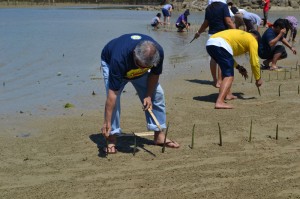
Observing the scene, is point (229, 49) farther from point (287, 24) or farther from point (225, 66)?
point (287, 24)

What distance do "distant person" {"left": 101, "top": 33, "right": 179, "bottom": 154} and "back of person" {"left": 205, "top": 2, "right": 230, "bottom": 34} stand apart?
406cm

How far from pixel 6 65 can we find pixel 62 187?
27.9 ft

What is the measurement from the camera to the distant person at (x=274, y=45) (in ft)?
35.1

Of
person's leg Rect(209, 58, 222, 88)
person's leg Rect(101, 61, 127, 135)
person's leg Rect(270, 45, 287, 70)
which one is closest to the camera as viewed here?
person's leg Rect(101, 61, 127, 135)

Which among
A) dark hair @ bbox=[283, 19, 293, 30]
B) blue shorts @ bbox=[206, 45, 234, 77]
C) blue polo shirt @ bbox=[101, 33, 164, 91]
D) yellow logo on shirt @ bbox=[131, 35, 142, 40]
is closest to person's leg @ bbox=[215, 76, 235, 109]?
blue shorts @ bbox=[206, 45, 234, 77]

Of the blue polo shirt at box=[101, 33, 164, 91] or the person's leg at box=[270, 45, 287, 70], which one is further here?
the person's leg at box=[270, 45, 287, 70]

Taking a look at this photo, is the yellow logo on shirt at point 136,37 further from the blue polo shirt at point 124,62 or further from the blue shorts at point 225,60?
the blue shorts at point 225,60

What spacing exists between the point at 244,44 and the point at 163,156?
3162mm

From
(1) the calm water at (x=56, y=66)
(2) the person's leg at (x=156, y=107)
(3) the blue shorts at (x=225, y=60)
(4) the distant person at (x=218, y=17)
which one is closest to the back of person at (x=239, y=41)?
(3) the blue shorts at (x=225, y=60)

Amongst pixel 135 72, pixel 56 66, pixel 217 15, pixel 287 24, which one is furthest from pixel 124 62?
pixel 56 66

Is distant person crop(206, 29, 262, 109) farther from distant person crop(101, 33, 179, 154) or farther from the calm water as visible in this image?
distant person crop(101, 33, 179, 154)

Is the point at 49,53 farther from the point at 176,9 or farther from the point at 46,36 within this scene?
the point at 176,9

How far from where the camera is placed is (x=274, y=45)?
11039 millimetres

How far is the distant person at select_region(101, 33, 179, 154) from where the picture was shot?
4887 millimetres
